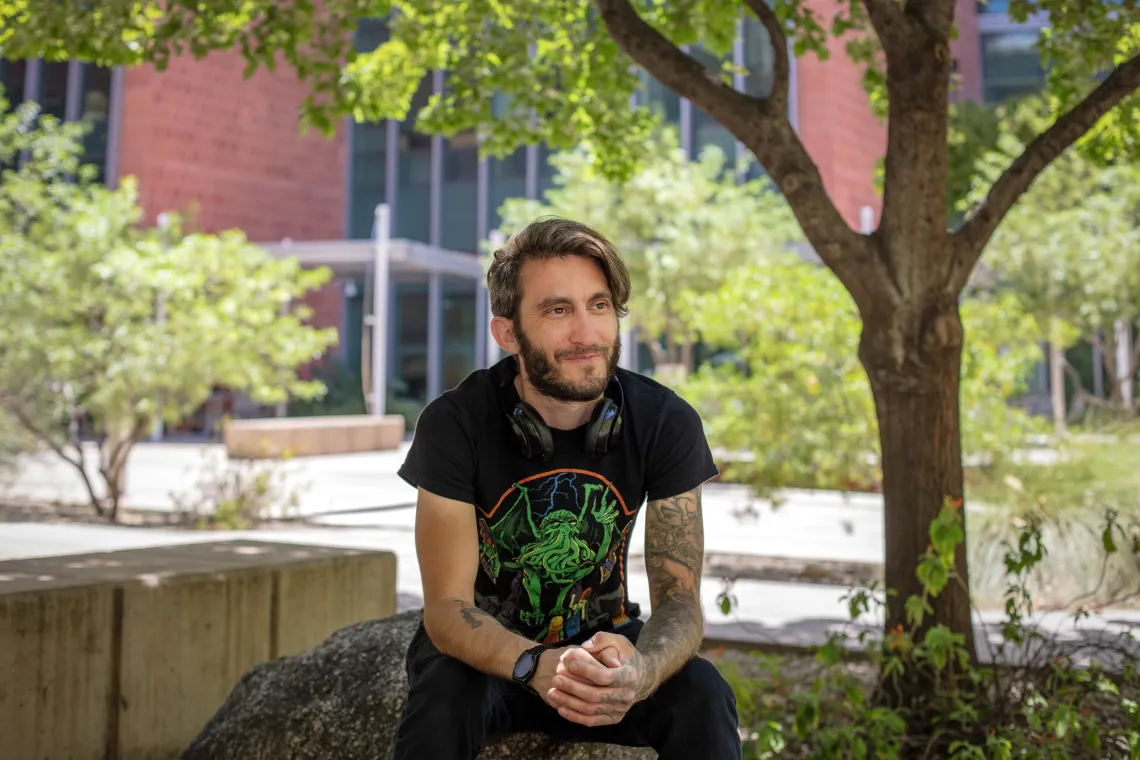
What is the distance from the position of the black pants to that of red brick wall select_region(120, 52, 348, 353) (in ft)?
104

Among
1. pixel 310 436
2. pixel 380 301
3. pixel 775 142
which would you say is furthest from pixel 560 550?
pixel 380 301

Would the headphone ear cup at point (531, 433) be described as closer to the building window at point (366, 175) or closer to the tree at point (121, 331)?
the tree at point (121, 331)

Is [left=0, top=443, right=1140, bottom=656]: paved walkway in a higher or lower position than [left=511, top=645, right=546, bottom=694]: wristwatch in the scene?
lower

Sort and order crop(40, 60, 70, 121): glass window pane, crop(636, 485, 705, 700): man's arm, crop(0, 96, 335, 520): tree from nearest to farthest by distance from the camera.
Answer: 1. crop(636, 485, 705, 700): man's arm
2. crop(0, 96, 335, 520): tree
3. crop(40, 60, 70, 121): glass window pane

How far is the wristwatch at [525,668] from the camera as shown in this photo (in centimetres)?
237

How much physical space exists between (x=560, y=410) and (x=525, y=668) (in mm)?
673

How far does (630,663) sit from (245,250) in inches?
545

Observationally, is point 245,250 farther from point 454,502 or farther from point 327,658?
point 454,502

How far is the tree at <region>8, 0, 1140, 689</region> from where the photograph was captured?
4156 mm

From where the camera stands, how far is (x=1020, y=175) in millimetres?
4258

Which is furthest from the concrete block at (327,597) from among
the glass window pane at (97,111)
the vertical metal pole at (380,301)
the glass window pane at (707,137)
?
the glass window pane at (97,111)

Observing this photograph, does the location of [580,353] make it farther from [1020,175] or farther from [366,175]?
[366,175]

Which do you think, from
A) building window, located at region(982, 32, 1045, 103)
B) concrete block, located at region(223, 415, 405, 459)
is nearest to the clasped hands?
concrete block, located at region(223, 415, 405, 459)

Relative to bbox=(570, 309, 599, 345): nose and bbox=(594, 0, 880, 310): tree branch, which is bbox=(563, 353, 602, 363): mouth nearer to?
bbox=(570, 309, 599, 345): nose
